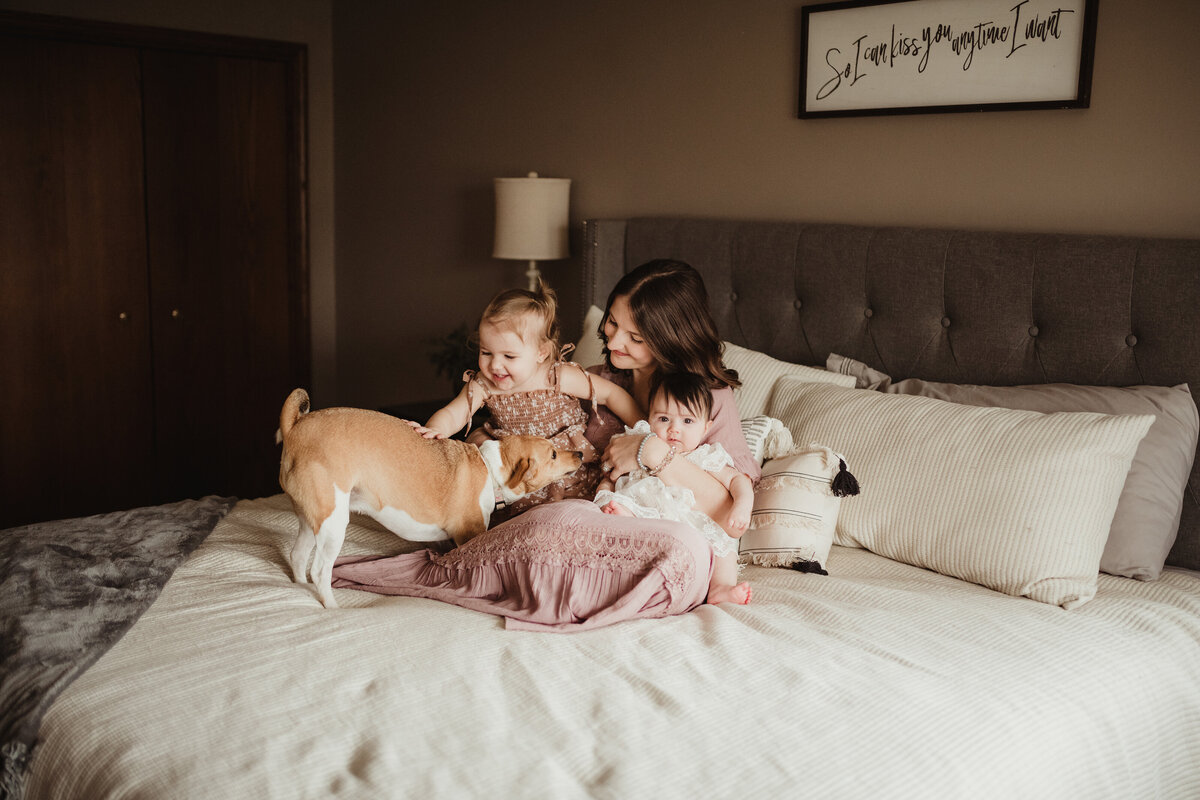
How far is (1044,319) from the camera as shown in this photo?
2266 mm

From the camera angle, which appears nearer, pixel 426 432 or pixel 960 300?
pixel 426 432

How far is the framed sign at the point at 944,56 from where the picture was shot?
7.55 feet

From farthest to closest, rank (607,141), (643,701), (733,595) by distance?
(607,141)
(733,595)
(643,701)

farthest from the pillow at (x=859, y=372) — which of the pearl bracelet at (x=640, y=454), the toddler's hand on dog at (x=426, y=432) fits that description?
the toddler's hand on dog at (x=426, y=432)

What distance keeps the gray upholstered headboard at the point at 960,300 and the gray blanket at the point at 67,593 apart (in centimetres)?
153

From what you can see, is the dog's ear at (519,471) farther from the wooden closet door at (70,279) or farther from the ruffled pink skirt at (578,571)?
the wooden closet door at (70,279)

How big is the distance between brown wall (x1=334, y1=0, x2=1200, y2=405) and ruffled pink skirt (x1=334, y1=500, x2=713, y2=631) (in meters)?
1.34

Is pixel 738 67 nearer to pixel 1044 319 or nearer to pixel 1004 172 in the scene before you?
pixel 1004 172

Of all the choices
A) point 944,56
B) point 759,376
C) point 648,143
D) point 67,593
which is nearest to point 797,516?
point 759,376

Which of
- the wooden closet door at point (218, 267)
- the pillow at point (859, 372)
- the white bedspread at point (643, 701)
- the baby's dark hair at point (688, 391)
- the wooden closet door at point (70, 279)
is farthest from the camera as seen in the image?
the wooden closet door at point (218, 267)

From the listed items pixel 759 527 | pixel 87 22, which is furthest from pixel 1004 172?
pixel 87 22

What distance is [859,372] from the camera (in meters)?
2.51

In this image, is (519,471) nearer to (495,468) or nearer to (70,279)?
(495,468)

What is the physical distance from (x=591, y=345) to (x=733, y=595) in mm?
1155
